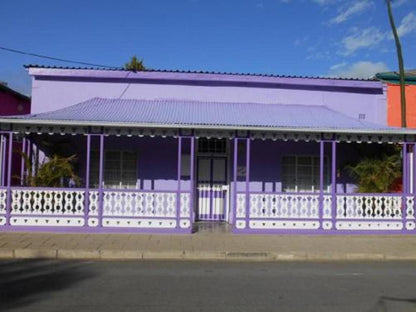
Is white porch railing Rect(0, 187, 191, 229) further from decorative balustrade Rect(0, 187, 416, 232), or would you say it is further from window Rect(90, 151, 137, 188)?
window Rect(90, 151, 137, 188)

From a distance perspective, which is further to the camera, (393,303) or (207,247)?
(207,247)

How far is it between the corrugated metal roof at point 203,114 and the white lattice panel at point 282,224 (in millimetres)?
2437

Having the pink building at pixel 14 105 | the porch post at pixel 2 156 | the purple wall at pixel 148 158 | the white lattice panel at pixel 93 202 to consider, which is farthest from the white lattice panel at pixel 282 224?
the pink building at pixel 14 105

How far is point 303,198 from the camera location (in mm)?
13500

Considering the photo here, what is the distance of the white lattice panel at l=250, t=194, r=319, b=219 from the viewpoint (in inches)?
526

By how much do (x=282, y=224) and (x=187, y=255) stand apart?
12.4ft

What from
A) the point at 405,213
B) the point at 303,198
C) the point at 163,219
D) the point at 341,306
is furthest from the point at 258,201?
the point at 341,306

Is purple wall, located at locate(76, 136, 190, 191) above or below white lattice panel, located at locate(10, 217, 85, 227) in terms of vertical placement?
above

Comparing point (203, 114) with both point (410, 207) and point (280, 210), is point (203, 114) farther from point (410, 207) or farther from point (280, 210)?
point (410, 207)

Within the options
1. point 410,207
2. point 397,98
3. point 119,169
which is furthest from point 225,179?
point 397,98

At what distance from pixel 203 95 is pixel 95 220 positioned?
17.5 ft

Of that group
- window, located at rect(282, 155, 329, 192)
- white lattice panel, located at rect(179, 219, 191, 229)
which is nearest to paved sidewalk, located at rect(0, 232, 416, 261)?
white lattice panel, located at rect(179, 219, 191, 229)

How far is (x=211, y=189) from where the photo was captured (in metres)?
15.6

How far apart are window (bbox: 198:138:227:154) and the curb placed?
5.63m
